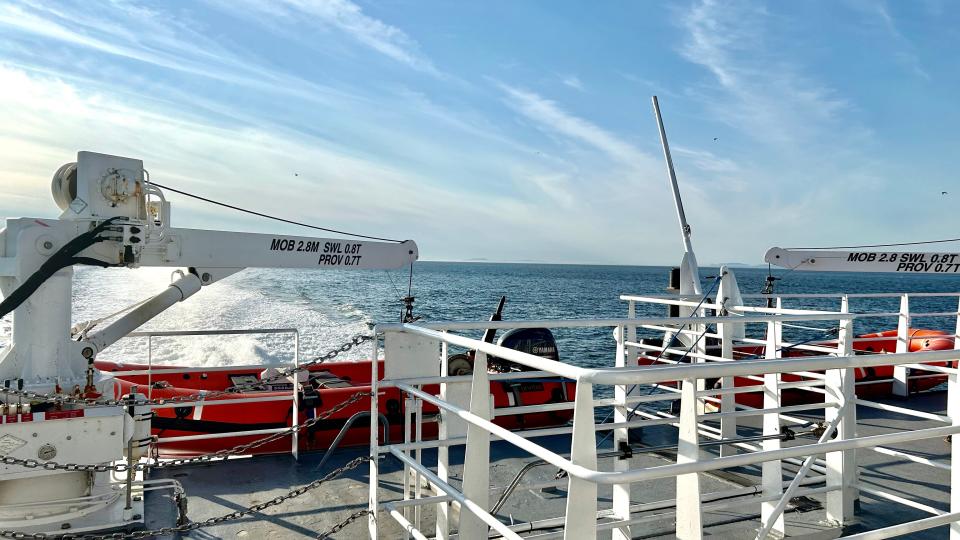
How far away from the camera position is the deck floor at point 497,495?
176 inches

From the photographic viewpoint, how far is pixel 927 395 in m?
9.35

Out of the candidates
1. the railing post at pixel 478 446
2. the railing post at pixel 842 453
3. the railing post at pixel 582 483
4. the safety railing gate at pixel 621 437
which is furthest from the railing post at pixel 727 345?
the railing post at pixel 582 483

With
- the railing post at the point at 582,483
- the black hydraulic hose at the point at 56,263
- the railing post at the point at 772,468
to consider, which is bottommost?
the railing post at the point at 772,468

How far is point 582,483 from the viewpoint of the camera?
2.12m

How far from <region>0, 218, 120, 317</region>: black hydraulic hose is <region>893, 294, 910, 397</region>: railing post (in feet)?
29.1

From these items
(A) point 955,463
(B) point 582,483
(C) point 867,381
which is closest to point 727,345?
(A) point 955,463

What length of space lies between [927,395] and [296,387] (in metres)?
8.42

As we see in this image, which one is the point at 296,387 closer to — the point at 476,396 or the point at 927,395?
the point at 476,396

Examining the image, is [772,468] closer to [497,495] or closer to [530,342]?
[497,495]

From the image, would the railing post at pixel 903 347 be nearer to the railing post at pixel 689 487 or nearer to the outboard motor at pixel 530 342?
the outboard motor at pixel 530 342

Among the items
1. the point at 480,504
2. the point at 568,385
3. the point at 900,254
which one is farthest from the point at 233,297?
the point at 480,504

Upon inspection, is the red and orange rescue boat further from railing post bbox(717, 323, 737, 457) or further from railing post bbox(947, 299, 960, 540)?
railing post bbox(947, 299, 960, 540)

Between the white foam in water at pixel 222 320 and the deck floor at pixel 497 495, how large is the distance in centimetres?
190

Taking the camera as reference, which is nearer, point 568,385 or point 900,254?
point 568,385
